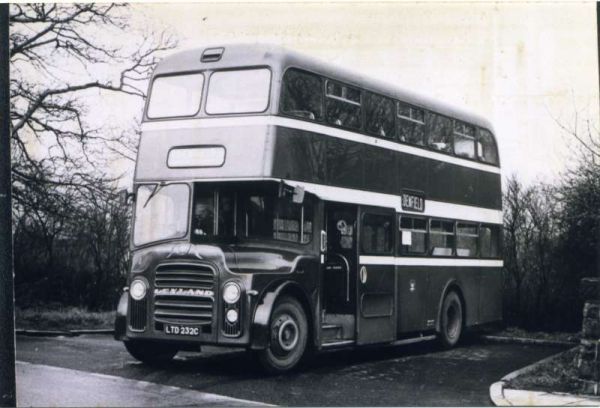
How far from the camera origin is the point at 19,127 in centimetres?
1897

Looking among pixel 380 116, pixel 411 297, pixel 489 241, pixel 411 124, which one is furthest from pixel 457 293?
pixel 380 116

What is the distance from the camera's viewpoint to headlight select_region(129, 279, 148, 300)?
11.2m

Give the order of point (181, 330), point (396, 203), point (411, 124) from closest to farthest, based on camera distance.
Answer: point (181, 330)
point (396, 203)
point (411, 124)

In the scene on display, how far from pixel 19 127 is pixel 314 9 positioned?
30.0ft

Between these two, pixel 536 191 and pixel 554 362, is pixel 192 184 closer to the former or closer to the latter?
pixel 554 362

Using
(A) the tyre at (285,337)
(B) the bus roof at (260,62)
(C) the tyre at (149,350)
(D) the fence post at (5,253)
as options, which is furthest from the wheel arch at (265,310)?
(D) the fence post at (5,253)

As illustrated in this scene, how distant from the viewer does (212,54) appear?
11.7 meters

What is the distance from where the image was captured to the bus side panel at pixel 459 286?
1509 centimetres

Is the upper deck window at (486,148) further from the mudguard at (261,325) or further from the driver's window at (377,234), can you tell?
the mudguard at (261,325)

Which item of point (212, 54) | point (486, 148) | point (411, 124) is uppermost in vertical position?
point (212, 54)

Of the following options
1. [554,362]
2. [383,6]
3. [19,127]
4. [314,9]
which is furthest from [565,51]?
[19,127]

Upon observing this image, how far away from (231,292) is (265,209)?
127 cm

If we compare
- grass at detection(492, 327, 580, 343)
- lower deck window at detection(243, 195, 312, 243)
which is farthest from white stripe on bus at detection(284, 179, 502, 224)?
grass at detection(492, 327, 580, 343)

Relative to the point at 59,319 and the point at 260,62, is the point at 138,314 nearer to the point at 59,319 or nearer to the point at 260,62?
the point at 260,62
